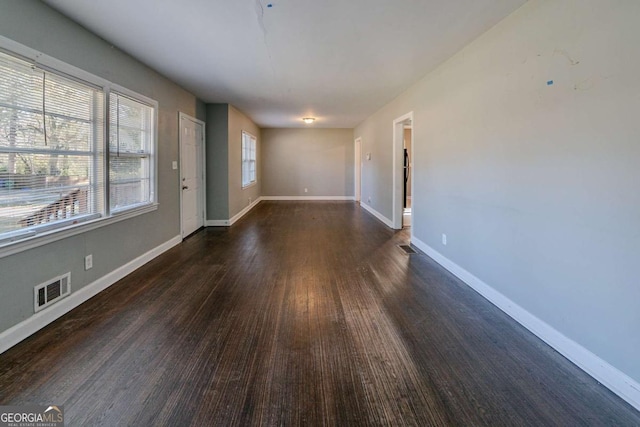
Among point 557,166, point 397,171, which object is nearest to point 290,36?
point 557,166

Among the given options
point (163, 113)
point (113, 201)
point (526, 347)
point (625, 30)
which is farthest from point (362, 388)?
point (163, 113)

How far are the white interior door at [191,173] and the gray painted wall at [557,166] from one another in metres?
4.02

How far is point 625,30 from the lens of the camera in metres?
1.81

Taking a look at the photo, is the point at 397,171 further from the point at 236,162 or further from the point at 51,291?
the point at 51,291

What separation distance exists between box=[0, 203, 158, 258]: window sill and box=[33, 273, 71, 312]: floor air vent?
31 cm

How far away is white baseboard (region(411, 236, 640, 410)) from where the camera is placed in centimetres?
181

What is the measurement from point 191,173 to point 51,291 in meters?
3.61

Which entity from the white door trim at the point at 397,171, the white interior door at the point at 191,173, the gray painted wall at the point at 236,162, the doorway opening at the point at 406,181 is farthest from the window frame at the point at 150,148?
the doorway opening at the point at 406,181

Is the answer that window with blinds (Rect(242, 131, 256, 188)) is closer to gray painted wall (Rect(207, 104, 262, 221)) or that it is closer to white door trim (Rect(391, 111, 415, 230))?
gray painted wall (Rect(207, 104, 262, 221))

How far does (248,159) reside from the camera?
9.29 metres

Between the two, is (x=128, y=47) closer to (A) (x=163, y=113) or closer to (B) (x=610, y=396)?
(A) (x=163, y=113)

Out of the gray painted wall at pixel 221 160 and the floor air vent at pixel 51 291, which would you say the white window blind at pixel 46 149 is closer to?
the floor air vent at pixel 51 291

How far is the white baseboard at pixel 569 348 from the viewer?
1810 mm

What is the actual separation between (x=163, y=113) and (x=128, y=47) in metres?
1.24
